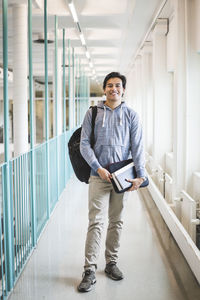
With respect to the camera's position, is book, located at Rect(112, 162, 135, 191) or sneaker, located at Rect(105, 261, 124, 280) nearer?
book, located at Rect(112, 162, 135, 191)

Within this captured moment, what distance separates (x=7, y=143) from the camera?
2.77 m

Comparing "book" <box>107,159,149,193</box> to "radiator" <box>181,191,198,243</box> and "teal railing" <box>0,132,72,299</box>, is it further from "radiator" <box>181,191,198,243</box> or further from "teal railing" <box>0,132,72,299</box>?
"radiator" <box>181,191,198,243</box>

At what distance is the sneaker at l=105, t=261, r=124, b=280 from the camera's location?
3100mm

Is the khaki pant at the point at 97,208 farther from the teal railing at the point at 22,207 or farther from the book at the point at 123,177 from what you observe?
the teal railing at the point at 22,207

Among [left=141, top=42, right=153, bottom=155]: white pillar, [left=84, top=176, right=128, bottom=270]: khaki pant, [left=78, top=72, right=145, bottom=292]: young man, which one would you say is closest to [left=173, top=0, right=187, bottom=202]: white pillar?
[left=78, top=72, right=145, bottom=292]: young man

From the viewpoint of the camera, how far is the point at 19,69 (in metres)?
4.77

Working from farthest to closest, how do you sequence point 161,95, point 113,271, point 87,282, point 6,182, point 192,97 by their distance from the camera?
1. point 161,95
2. point 192,97
3. point 113,271
4. point 87,282
5. point 6,182

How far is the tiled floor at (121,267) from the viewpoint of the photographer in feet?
9.43

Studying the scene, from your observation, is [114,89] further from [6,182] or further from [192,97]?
[192,97]

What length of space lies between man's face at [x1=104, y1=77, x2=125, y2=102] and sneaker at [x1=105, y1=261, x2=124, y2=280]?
1373mm

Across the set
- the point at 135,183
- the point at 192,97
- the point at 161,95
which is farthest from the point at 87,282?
the point at 161,95

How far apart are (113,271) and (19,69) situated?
2.83 metres

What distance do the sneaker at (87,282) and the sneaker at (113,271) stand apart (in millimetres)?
186

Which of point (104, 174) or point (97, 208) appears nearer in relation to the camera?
point (104, 174)
